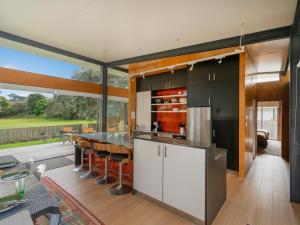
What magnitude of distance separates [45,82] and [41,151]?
9.03 ft

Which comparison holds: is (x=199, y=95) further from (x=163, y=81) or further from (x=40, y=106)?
(x=40, y=106)

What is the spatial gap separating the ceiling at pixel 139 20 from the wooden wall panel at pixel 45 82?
0.97 meters

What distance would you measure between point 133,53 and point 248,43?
10.2ft

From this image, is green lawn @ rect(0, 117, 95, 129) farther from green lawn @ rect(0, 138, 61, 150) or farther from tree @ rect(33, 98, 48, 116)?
green lawn @ rect(0, 138, 61, 150)

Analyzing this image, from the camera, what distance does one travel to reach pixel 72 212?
8.08 ft

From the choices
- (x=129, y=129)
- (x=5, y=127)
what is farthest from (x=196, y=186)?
(x=5, y=127)

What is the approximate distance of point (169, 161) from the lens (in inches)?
96.8

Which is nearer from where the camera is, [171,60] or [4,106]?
[4,106]

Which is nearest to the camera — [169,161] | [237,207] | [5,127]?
[169,161]

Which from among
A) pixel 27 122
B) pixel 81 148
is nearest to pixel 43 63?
pixel 27 122

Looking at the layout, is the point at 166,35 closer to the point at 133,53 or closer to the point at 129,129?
the point at 133,53

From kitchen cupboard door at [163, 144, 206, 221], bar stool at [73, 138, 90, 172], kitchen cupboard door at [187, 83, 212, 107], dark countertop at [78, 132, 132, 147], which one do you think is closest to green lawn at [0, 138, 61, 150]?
bar stool at [73, 138, 90, 172]

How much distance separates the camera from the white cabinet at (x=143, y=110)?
5.84 meters

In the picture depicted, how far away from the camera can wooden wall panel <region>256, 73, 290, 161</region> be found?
5.80 meters
